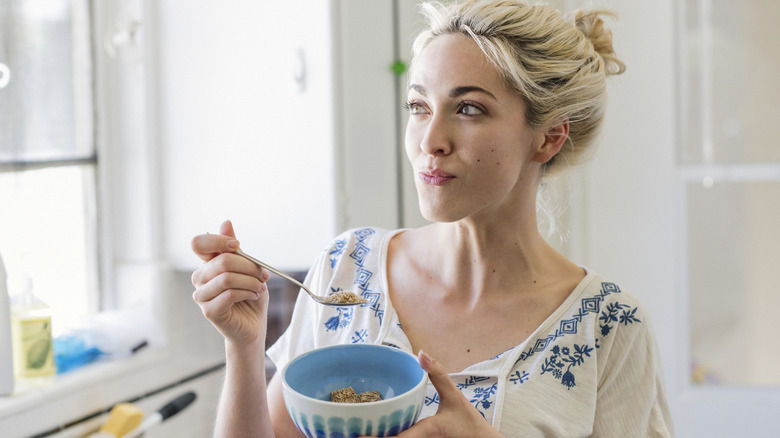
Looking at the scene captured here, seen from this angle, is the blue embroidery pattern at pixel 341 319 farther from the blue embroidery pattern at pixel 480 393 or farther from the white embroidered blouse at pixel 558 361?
the blue embroidery pattern at pixel 480 393

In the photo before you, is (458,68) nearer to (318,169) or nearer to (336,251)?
(336,251)

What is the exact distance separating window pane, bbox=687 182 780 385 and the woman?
0.63 m

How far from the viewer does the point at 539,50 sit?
104 centimetres

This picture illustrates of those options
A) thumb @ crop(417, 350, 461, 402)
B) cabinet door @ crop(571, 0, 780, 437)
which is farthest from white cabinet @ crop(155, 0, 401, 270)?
thumb @ crop(417, 350, 461, 402)

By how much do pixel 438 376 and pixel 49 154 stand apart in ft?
3.47

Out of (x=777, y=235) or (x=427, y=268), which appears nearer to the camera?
(x=427, y=268)

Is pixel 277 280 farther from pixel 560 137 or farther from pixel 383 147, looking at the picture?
pixel 560 137

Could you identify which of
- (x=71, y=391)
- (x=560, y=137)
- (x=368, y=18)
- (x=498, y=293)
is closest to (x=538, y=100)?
(x=560, y=137)

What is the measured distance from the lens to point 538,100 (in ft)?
3.40

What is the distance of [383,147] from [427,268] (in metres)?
0.61

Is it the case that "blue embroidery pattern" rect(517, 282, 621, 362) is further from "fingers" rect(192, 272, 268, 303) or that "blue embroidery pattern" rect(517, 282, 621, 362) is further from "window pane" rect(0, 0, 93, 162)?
"window pane" rect(0, 0, 93, 162)

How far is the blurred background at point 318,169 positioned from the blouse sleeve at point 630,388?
526 mm

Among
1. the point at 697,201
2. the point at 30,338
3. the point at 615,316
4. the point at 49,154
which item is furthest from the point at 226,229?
the point at 697,201

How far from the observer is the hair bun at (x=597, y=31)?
1.12 m
